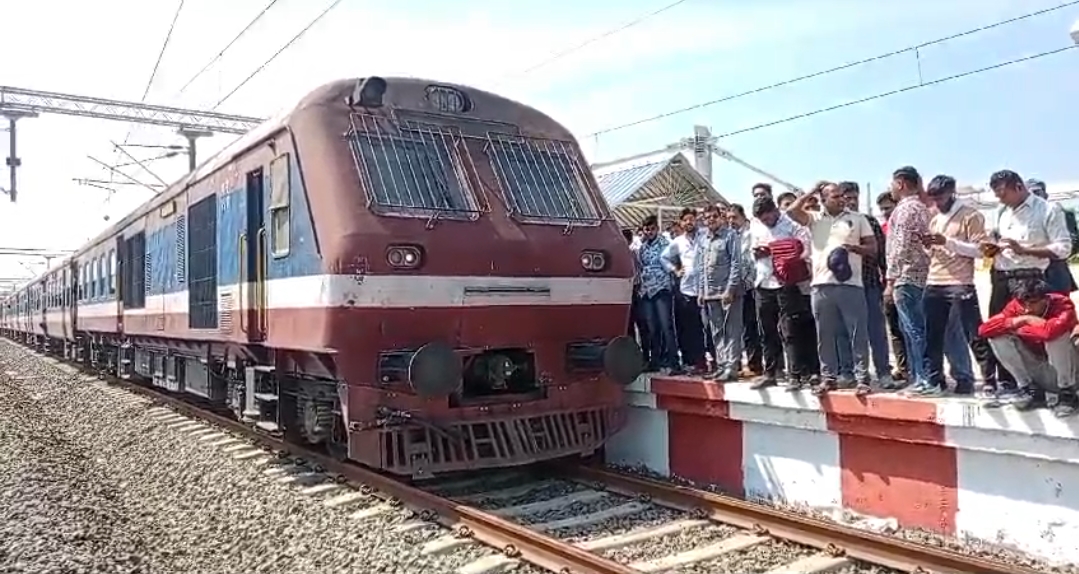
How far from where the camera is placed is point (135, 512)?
6887mm

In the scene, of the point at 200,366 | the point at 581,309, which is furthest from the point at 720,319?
the point at 200,366

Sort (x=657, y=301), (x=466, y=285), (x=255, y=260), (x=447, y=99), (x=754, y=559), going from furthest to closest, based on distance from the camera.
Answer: (x=657, y=301), (x=255, y=260), (x=447, y=99), (x=466, y=285), (x=754, y=559)

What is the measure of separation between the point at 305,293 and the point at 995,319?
4455 millimetres

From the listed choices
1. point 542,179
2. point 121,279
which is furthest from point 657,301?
point 121,279

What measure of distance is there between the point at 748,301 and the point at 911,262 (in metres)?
1.84

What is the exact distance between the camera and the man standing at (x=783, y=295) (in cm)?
683

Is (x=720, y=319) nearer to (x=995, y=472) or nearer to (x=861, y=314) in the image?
(x=861, y=314)

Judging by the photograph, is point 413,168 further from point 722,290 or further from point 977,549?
point 977,549

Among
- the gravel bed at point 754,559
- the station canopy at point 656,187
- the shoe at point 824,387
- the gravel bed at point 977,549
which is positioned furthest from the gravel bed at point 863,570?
the station canopy at point 656,187

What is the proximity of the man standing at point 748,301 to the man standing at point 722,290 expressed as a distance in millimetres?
84

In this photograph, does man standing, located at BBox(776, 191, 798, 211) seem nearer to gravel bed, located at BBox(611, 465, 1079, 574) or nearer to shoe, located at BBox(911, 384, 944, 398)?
shoe, located at BBox(911, 384, 944, 398)

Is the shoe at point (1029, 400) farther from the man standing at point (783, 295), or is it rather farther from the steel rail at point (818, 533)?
the man standing at point (783, 295)

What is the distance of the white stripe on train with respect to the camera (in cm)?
641

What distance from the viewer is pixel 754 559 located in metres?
5.26
